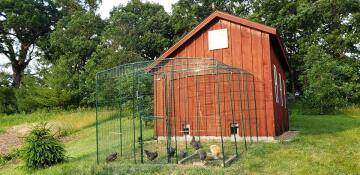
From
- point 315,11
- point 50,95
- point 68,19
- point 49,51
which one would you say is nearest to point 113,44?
point 50,95

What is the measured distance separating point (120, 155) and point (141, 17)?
25.2m

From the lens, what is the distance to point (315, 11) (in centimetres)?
3012

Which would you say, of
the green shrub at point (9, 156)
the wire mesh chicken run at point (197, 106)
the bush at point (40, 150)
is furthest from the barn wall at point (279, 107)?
the green shrub at point (9, 156)

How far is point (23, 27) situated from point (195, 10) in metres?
18.8

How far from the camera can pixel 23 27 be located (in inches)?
1409

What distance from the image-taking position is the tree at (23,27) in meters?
34.8

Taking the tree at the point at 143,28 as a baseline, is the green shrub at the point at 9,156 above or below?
below

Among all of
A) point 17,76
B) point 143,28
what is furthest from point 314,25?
point 17,76

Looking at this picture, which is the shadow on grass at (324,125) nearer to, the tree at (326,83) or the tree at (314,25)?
the tree at (326,83)

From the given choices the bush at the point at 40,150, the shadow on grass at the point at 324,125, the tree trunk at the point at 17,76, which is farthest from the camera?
the tree trunk at the point at 17,76

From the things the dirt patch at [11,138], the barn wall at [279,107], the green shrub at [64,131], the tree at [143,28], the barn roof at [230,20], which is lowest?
the dirt patch at [11,138]

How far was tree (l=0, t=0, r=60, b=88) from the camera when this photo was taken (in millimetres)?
34750

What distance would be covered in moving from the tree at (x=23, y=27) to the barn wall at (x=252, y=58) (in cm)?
2762

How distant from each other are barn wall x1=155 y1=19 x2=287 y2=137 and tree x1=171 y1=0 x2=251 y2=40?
19.5 meters
